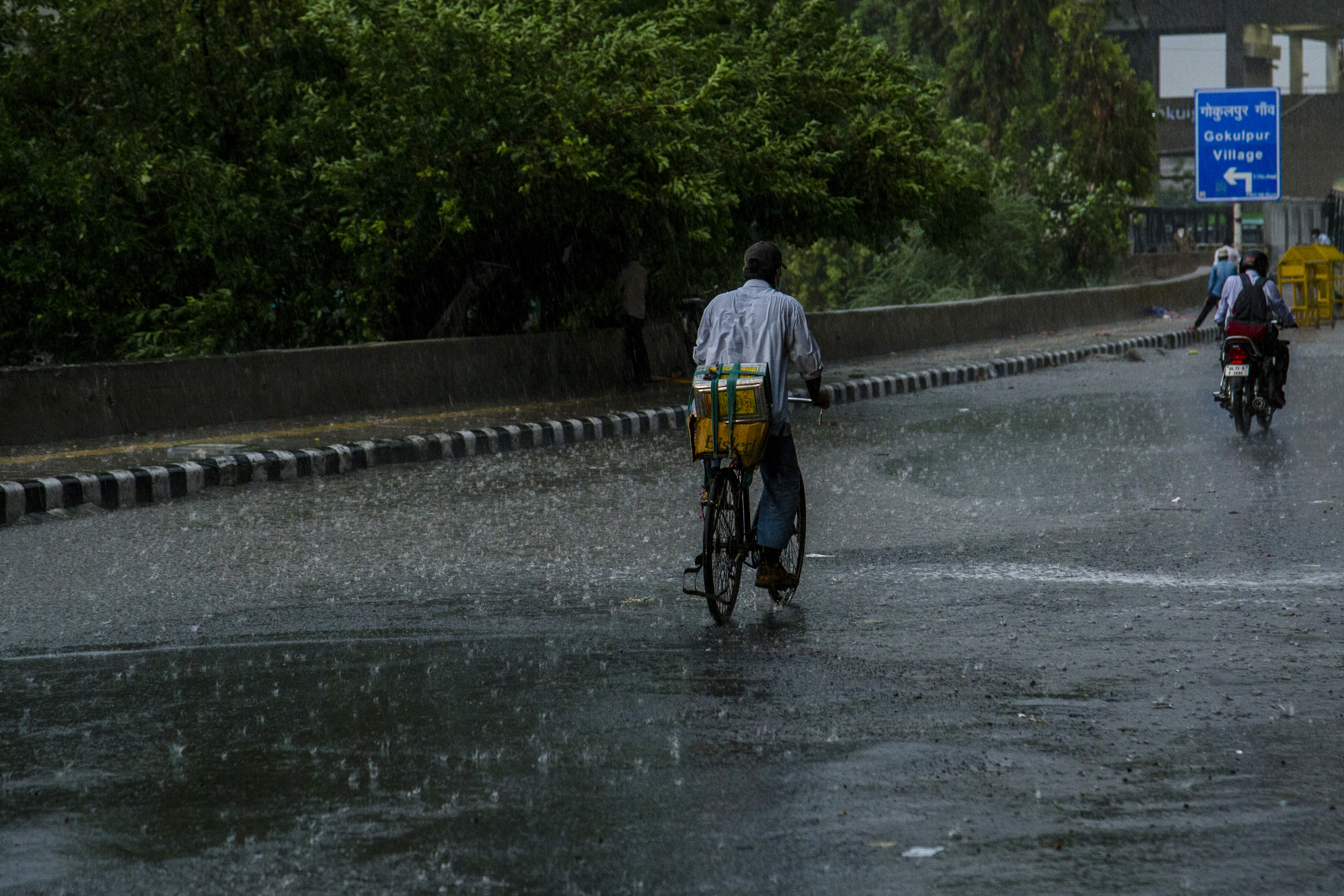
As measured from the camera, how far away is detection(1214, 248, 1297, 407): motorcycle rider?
15.5 metres

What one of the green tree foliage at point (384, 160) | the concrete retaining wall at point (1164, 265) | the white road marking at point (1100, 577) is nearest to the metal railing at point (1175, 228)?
the concrete retaining wall at point (1164, 265)

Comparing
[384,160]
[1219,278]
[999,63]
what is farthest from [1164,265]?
[384,160]

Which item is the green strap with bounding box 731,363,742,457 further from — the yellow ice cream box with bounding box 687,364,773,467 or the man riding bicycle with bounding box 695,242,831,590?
the man riding bicycle with bounding box 695,242,831,590

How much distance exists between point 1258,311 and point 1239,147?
69.9 ft

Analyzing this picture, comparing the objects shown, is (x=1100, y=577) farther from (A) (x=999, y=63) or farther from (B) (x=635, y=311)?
(A) (x=999, y=63)

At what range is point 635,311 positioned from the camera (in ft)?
68.3

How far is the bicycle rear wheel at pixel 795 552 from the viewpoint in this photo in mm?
8078

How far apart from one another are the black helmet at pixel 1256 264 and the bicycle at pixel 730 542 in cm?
883

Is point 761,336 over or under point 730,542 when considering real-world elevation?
over

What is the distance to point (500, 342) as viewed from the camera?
19609 mm

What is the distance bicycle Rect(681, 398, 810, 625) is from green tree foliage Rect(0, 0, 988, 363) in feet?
33.5

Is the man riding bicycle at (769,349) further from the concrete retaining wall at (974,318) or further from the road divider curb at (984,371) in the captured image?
the concrete retaining wall at (974,318)

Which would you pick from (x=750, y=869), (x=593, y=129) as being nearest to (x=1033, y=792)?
(x=750, y=869)

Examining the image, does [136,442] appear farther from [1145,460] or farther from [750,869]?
[750,869]
